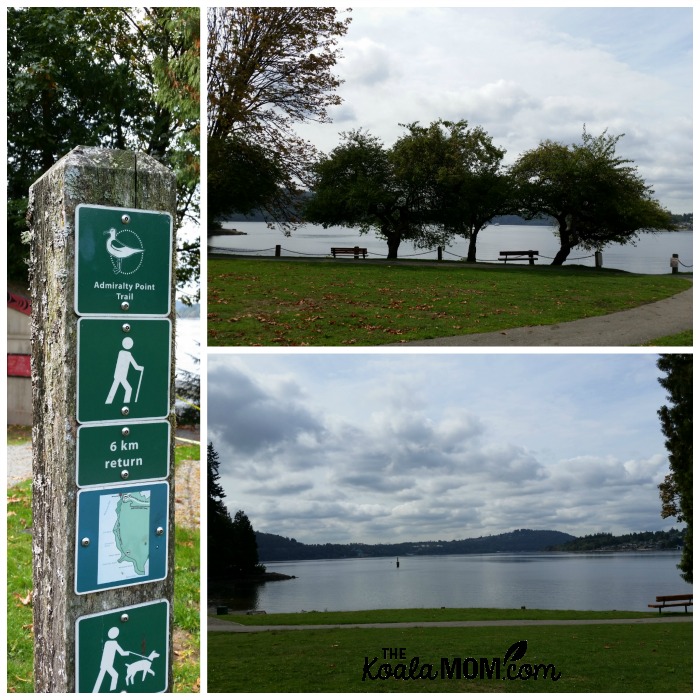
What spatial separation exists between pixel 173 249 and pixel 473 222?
9.65 meters

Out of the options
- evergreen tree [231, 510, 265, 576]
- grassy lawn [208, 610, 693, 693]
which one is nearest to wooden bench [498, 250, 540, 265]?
grassy lawn [208, 610, 693, 693]

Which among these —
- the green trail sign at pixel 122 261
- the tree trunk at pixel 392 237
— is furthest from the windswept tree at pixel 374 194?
the green trail sign at pixel 122 261

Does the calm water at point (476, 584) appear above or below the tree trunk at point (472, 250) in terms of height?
below

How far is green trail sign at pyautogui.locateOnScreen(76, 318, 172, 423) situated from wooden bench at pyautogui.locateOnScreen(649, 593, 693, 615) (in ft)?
30.8

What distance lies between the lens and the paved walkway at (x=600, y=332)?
335 inches

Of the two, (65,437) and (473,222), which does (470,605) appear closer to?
(473,222)

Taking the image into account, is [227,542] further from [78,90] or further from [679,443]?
[78,90]

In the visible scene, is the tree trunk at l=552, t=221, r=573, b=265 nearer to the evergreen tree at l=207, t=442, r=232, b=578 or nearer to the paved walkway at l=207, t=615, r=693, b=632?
the paved walkway at l=207, t=615, r=693, b=632

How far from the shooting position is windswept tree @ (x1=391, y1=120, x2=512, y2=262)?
10.8m

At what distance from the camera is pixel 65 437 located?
7.77 feet

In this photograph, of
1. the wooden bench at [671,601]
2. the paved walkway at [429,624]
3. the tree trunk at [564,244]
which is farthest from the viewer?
the tree trunk at [564,244]

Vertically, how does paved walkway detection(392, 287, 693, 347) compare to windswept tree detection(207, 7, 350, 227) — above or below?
below

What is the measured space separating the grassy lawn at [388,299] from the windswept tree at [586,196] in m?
0.88

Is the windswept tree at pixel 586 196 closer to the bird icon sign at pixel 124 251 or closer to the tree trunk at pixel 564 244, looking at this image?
the tree trunk at pixel 564 244
